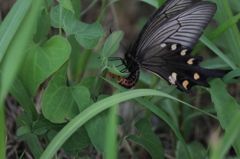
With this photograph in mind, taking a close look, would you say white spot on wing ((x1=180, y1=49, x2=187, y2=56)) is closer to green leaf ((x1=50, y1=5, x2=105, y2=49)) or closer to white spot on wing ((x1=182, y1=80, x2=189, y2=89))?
white spot on wing ((x1=182, y1=80, x2=189, y2=89))

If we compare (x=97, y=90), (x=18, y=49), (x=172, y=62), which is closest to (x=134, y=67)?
(x=172, y=62)

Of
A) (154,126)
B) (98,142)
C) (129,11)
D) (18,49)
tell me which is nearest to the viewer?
(18,49)

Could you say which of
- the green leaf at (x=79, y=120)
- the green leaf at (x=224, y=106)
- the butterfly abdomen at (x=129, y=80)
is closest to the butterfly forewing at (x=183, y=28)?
the butterfly abdomen at (x=129, y=80)

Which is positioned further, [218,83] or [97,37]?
[218,83]

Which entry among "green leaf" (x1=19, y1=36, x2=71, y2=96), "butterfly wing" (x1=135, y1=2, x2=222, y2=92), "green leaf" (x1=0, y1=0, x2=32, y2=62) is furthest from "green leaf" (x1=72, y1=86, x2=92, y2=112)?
"butterfly wing" (x1=135, y1=2, x2=222, y2=92)

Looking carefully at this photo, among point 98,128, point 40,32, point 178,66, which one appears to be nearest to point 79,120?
point 98,128

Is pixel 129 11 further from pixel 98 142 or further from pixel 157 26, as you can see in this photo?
pixel 98 142

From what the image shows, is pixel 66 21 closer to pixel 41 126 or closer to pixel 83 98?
pixel 83 98
